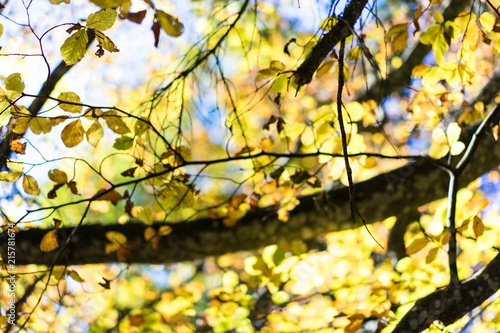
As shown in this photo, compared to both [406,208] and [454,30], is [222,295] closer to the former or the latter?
[406,208]

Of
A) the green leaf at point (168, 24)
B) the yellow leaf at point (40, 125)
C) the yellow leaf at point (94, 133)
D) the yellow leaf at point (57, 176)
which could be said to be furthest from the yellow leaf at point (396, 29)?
the yellow leaf at point (57, 176)

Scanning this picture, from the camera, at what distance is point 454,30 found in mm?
1232

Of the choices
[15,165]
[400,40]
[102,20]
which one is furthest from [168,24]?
[400,40]

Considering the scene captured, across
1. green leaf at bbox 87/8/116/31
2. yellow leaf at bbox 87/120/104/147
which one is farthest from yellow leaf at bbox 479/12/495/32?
yellow leaf at bbox 87/120/104/147

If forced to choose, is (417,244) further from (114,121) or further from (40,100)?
(40,100)

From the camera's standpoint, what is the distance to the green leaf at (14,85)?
949 mm

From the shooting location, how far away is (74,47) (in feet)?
3.05

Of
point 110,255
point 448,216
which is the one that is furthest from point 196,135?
point 448,216

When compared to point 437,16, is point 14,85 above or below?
below

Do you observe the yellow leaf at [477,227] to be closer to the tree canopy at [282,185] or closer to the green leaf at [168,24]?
the tree canopy at [282,185]

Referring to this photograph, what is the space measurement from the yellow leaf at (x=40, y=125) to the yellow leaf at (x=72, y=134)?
0.13ft

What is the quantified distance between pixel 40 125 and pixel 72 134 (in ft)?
0.29

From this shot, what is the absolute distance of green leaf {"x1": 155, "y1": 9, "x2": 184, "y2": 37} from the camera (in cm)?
89

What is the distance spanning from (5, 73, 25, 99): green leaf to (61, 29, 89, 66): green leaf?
15cm
